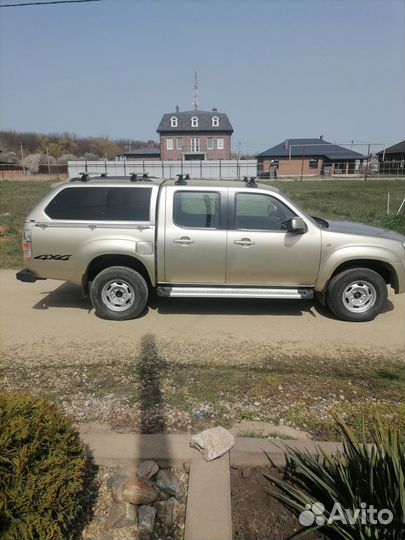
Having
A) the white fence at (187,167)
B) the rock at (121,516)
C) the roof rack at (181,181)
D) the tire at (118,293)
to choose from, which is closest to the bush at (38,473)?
the rock at (121,516)

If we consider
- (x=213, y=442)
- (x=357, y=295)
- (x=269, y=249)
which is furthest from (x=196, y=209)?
(x=213, y=442)

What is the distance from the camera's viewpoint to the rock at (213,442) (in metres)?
2.82

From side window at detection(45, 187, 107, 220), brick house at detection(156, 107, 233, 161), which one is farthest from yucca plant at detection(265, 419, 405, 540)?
brick house at detection(156, 107, 233, 161)

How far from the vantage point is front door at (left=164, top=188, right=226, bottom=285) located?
5445 mm

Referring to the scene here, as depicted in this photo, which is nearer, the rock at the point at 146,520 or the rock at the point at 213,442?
the rock at the point at 146,520

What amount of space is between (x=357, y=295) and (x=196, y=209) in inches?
95.3

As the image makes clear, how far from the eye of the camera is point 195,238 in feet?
17.9

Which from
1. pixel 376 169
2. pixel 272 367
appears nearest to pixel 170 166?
pixel 376 169

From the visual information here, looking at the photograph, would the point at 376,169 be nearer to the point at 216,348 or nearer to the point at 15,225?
the point at 15,225

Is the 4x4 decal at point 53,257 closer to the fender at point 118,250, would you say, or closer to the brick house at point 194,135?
the fender at point 118,250

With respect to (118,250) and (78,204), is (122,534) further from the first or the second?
(78,204)

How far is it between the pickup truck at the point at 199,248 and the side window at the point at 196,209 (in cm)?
1

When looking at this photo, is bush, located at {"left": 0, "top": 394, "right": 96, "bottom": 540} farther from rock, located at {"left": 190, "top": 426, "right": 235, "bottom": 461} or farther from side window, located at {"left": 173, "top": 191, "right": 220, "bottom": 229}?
side window, located at {"left": 173, "top": 191, "right": 220, "bottom": 229}

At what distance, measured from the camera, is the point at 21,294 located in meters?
6.85
